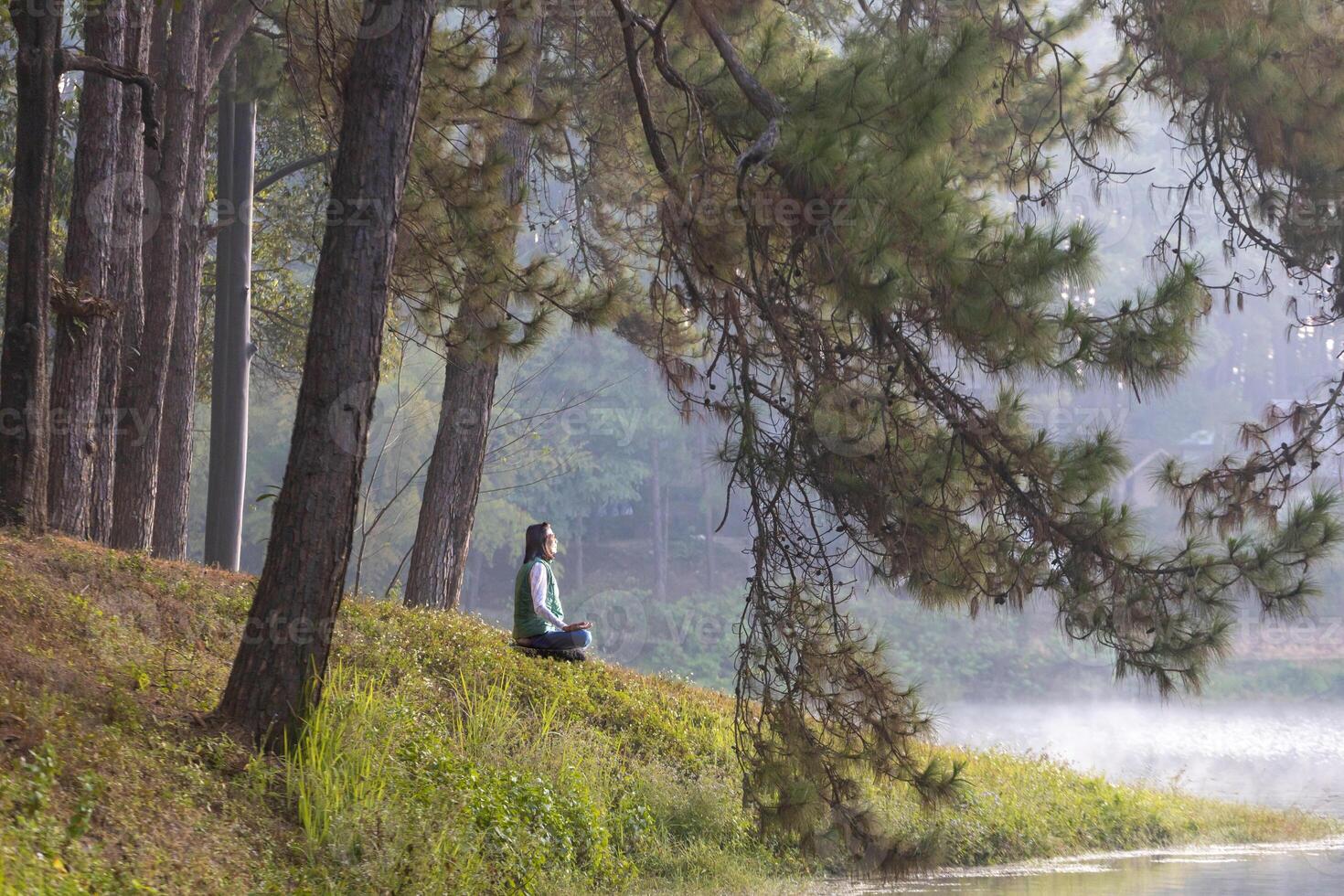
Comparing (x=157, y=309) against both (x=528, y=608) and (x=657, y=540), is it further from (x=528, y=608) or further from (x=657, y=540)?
(x=657, y=540)

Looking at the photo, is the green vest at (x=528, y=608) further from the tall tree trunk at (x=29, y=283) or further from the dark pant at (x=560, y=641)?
the tall tree trunk at (x=29, y=283)

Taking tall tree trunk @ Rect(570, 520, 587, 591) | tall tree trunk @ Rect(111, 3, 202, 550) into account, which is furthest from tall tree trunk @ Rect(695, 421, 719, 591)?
tall tree trunk @ Rect(111, 3, 202, 550)

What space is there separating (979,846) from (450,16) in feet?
56.3

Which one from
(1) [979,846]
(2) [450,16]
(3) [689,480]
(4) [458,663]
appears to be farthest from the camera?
(3) [689,480]

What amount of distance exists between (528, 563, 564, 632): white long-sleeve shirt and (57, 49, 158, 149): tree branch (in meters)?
4.22

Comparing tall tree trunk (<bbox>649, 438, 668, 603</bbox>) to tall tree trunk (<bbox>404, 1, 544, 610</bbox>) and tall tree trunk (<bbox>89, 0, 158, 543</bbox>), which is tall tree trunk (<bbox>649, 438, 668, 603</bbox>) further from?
tall tree trunk (<bbox>89, 0, 158, 543</bbox>)

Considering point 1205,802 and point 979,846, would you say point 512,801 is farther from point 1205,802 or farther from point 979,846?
point 1205,802

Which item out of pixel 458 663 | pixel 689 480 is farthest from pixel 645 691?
pixel 689 480

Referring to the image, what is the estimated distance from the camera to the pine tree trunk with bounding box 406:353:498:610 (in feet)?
45.4

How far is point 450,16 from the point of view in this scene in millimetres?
22938

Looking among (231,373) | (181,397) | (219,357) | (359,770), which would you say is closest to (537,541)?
(359,770)

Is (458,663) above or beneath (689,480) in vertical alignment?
beneath

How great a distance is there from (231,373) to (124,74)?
5.74m

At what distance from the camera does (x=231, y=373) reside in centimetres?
1462
